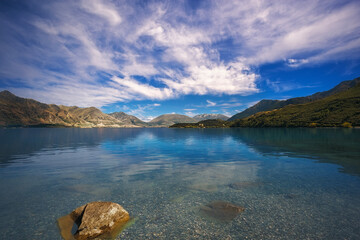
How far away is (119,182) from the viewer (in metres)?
23.8

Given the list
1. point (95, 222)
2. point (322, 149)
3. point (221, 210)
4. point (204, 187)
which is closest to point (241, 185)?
point (204, 187)

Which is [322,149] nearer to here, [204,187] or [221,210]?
[204,187]

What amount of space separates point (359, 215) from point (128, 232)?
19026 mm

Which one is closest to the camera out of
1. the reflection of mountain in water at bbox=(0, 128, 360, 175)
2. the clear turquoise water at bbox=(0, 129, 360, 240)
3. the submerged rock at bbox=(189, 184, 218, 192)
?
the clear turquoise water at bbox=(0, 129, 360, 240)

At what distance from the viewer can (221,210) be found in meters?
15.4

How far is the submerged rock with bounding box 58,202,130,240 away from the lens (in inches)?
463

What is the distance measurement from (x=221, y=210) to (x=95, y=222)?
10.6 meters

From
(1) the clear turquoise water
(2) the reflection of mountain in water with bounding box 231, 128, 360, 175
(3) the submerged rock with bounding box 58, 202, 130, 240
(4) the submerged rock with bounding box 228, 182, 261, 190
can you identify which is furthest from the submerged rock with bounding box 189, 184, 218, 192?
(2) the reflection of mountain in water with bounding box 231, 128, 360, 175

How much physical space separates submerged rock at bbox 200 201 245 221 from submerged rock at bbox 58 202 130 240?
280 inches

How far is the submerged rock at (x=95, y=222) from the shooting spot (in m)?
11.8

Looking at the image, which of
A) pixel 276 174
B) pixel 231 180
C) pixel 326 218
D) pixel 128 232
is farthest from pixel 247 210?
pixel 276 174

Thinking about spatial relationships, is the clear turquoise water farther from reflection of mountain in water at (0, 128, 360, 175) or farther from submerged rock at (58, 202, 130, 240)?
reflection of mountain in water at (0, 128, 360, 175)

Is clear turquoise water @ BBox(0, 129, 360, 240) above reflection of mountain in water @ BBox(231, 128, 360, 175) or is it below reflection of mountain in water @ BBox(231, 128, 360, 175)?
below

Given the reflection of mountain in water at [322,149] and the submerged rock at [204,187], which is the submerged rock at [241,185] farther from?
the reflection of mountain in water at [322,149]
